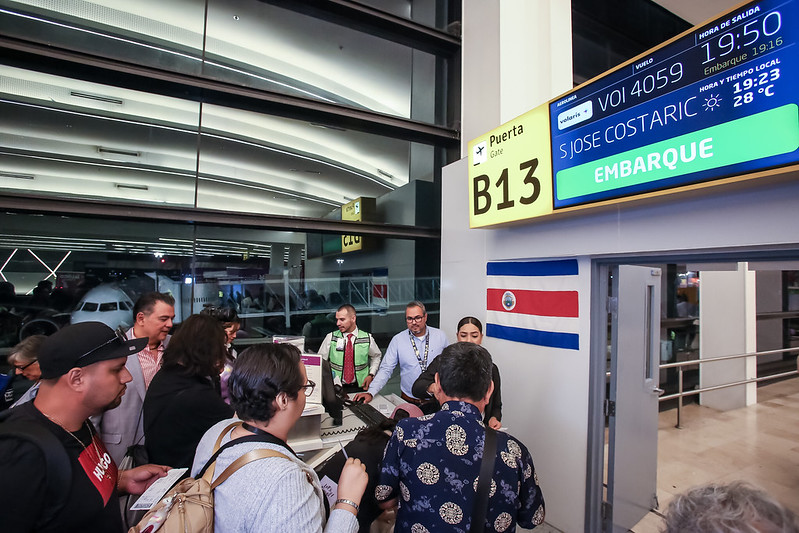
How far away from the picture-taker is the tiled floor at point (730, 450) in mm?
3621

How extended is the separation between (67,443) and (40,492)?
0.17m

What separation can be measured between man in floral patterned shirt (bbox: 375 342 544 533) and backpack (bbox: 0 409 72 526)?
3.18 feet

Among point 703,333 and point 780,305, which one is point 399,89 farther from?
point 780,305

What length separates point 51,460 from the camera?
3.57 feet

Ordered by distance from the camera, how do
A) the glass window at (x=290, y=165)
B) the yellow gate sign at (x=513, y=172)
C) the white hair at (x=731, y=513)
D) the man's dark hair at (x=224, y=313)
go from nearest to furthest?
1. the white hair at (x=731, y=513)
2. the yellow gate sign at (x=513, y=172)
3. the man's dark hair at (x=224, y=313)
4. the glass window at (x=290, y=165)

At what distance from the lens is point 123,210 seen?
3.52m

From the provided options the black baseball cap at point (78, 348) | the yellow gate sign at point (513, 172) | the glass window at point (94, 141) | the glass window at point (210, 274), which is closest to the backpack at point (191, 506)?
the black baseball cap at point (78, 348)

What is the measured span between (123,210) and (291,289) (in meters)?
1.74

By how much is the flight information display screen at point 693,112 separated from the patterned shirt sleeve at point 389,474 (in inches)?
71.3

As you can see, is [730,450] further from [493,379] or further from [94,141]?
[94,141]

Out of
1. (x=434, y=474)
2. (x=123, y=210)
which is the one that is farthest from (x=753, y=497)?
(x=123, y=210)

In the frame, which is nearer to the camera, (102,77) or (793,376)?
(102,77)

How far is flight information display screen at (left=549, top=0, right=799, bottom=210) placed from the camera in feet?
5.11

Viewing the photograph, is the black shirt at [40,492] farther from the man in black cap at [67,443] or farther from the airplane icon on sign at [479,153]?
the airplane icon on sign at [479,153]
